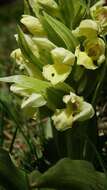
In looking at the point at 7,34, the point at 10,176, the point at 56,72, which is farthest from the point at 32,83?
the point at 7,34

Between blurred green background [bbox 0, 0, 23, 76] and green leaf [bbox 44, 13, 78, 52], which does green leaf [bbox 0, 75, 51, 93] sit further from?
blurred green background [bbox 0, 0, 23, 76]

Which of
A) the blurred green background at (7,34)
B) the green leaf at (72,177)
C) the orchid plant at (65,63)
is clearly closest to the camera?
the green leaf at (72,177)

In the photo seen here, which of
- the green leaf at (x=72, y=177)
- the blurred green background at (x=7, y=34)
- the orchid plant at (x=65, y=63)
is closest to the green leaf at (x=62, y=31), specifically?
the orchid plant at (x=65, y=63)

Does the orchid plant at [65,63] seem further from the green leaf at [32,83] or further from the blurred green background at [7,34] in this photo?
the blurred green background at [7,34]

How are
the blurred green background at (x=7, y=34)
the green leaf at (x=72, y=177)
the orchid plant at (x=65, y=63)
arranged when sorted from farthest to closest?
the blurred green background at (x=7, y=34) < the orchid plant at (x=65, y=63) < the green leaf at (x=72, y=177)

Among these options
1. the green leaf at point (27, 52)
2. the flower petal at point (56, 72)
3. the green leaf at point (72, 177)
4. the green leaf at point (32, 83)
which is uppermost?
the green leaf at point (27, 52)

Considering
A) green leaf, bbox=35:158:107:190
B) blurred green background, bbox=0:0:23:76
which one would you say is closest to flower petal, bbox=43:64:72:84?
green leaf, bbox=35:158:107:190

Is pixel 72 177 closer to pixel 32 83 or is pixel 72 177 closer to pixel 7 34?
pixel 32 83
